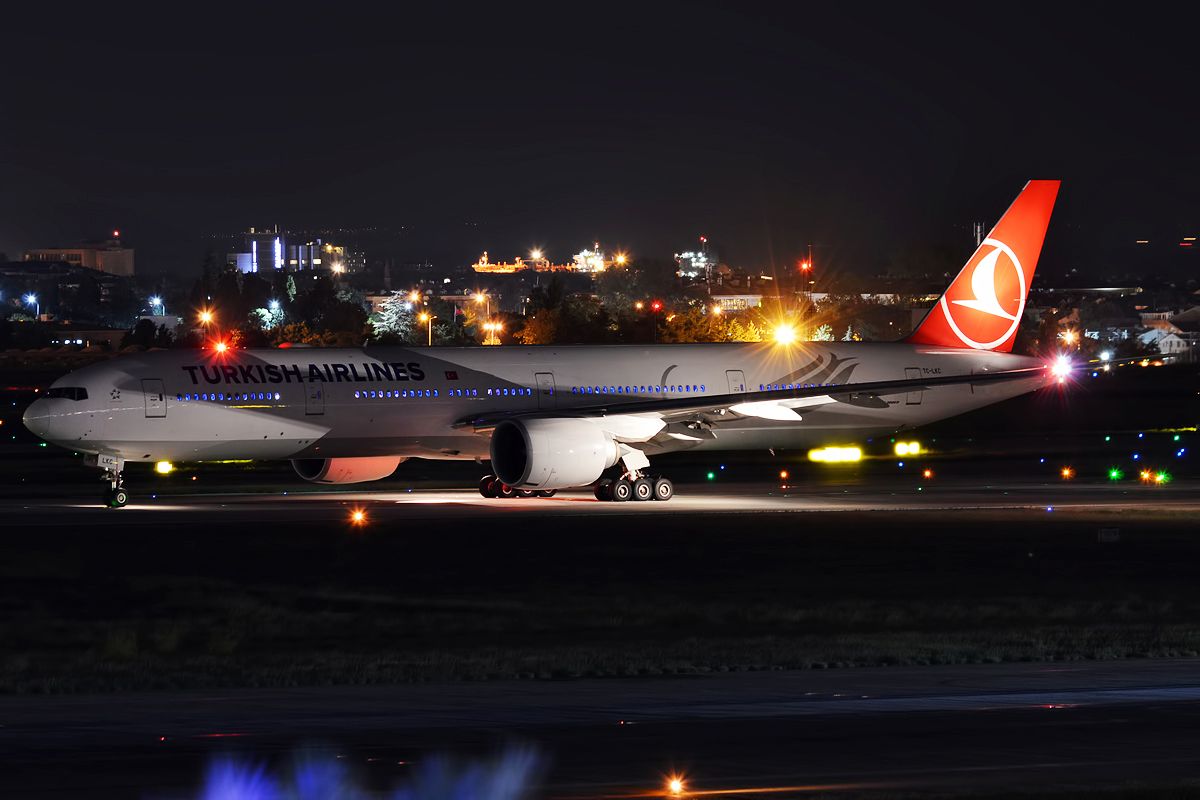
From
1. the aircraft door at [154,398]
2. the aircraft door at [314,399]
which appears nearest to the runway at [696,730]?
the aircraft door at [154,398]

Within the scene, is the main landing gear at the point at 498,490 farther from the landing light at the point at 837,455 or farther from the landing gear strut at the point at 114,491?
the landing light at the point at 837,455

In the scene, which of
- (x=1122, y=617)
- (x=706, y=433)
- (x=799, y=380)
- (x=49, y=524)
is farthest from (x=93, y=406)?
(x=1122, y=617)

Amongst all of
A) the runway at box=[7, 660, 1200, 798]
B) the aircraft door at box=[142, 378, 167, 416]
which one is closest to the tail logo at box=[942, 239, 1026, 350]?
the aircraft door at box=[142, 378, 167, 416]

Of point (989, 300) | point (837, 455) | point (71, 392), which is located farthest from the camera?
point (837, 455)

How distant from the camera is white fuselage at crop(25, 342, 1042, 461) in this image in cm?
4528

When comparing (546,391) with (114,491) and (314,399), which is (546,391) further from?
(114,491)

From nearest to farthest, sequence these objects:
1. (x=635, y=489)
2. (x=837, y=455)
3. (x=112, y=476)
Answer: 1. (x=112, y=476)
2. (x=635, y=489)
3. (x=837, y=455)

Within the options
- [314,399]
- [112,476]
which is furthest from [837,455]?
[112,476]

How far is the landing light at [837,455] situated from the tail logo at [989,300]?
6867 mm

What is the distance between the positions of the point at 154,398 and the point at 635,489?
1200 cm

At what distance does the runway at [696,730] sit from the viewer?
50.5ft

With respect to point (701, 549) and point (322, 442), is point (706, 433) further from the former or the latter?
point (701, 549)

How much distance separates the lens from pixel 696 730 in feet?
57.9

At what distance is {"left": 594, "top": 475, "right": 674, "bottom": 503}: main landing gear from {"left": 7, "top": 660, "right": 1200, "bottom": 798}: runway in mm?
24937
